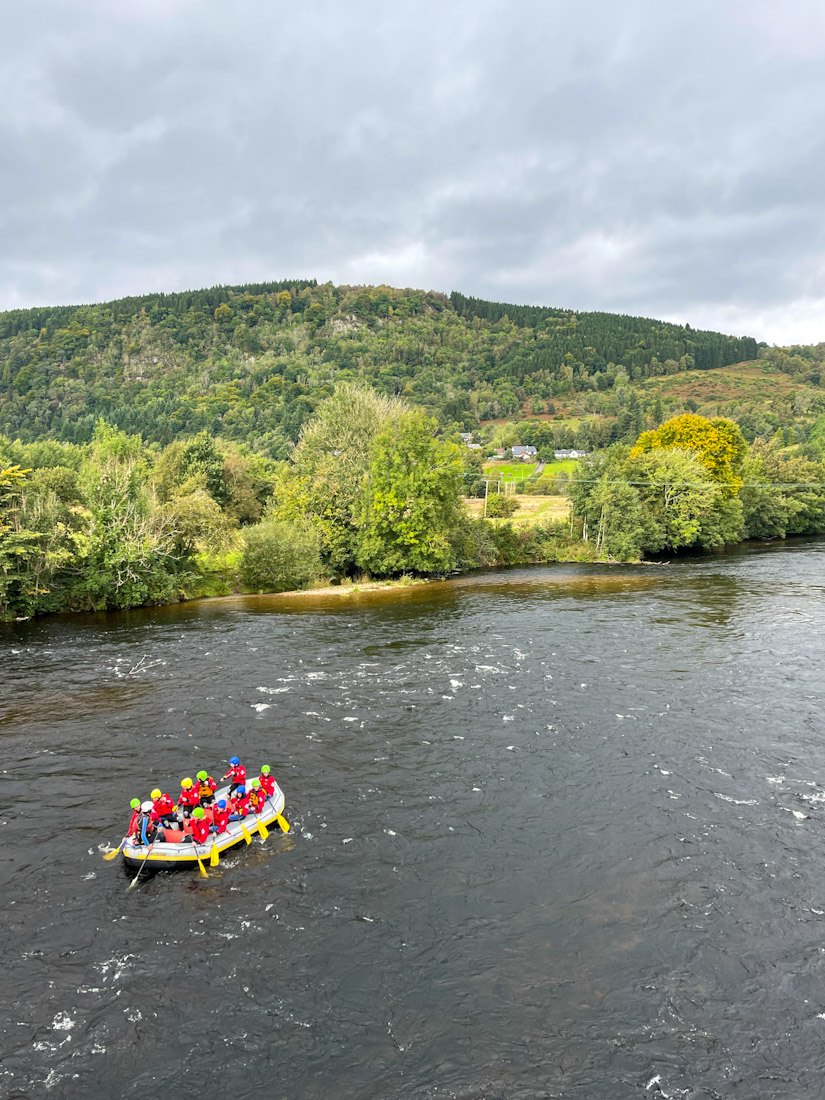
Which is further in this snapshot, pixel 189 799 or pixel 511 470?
pixel 511 470

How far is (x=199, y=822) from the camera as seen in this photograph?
17.8 meters

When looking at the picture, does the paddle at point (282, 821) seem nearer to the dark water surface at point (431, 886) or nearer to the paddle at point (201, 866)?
the dark water surface at point (431, 886)

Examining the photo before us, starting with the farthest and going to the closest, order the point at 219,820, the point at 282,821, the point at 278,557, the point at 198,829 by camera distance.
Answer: the point at 278,557 < the point at 282,821 < the point at 219,820 < the point at 198,829

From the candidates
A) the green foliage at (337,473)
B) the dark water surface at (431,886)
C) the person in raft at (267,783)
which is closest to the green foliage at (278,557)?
the green foliage at (337,473)

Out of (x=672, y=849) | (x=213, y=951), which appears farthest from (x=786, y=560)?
(x=213, y=951)

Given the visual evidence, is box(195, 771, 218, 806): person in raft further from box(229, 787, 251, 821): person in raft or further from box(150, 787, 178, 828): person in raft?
box(150, 787, 178, 828): person in raft

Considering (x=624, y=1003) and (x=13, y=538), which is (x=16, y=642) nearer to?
(x=13, y=538)

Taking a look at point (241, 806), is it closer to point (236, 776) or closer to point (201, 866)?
point (236, 776)

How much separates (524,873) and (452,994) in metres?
4.39

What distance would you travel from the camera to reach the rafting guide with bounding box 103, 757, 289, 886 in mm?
17469

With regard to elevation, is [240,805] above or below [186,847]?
above

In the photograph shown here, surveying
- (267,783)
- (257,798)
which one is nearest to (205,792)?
(257,798)

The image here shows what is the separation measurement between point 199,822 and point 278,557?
37.4 m

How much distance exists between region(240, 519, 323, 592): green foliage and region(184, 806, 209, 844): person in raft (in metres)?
37.0
